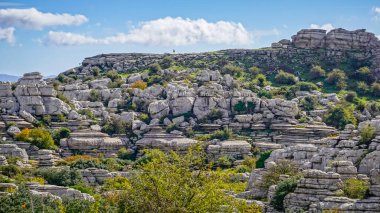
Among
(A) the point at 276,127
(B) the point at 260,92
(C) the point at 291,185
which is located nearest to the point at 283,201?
(C) the point at 291,185

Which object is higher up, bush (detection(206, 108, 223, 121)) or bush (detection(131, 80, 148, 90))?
bush (detection(131, 80, 148, 90))

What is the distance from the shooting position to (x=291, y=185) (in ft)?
143

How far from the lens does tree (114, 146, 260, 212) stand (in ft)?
97.4

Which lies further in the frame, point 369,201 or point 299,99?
point 299,99

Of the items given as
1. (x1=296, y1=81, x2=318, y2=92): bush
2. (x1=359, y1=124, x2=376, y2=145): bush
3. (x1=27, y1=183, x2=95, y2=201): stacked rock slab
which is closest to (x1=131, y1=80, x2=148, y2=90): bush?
(x1=296, y1=81, x2=318, y2=92): bush

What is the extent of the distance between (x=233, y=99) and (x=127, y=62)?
30.2 m

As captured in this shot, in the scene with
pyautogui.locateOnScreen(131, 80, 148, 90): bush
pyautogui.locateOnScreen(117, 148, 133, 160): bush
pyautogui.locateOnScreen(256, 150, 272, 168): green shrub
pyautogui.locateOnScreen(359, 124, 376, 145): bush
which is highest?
pyautogui.locateOnScreen(359, 124, 376, 145): bush

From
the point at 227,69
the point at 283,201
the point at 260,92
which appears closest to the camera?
the point at 283,201

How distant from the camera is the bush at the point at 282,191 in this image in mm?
43344

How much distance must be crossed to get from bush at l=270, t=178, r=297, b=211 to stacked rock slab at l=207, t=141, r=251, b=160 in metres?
26.5

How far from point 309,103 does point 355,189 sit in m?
43.7

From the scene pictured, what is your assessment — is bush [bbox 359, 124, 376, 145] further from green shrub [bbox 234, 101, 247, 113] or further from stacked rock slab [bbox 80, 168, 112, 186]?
green shrub [bbox 234, 101, 247, 113]

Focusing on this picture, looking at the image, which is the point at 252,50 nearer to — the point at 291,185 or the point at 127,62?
the point at 127,62

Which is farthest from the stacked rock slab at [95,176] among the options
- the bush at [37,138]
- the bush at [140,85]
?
the bush at [140,85]
